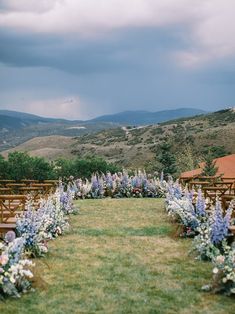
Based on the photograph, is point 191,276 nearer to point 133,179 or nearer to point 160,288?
point 160,288

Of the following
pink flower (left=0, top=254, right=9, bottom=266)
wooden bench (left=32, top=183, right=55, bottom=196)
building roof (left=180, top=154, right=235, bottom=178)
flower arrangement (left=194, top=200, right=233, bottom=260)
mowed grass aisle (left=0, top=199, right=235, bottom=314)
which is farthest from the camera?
building roof (left=180, top=154, right=235, bottom=178)

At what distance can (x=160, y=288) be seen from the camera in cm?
712

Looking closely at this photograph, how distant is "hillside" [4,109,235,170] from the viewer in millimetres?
63781

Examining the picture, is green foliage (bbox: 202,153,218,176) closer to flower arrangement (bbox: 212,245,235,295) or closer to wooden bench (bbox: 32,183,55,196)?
wooden bench (bbox: 32,183,55,196)


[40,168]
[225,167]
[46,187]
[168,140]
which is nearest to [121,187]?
[46,187]

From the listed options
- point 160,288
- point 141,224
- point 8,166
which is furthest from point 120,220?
point 8,166

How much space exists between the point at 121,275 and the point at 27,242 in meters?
1.89

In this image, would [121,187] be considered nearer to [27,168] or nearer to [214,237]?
[27,168]

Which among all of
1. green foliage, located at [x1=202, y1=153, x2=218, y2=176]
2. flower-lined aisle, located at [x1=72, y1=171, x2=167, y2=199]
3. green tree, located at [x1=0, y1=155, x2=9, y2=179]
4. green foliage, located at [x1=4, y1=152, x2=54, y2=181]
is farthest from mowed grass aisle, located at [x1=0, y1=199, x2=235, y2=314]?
green tree, located at [x1=0, y1=155, x2=9, y2=179]

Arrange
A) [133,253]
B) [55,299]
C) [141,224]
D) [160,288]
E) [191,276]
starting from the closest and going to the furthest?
[55,299] < [160,288] < [191,276] < [133,253] < [141,224]

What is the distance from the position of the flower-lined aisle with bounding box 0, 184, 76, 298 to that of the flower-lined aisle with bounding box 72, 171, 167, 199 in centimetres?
520

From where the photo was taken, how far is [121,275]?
774 centimetres

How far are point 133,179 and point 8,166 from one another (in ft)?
25.4

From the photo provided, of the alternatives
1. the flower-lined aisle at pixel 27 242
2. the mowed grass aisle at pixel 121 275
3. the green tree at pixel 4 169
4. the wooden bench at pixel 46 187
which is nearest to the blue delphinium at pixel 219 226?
the mowed grass aisle at pixel 121 275
